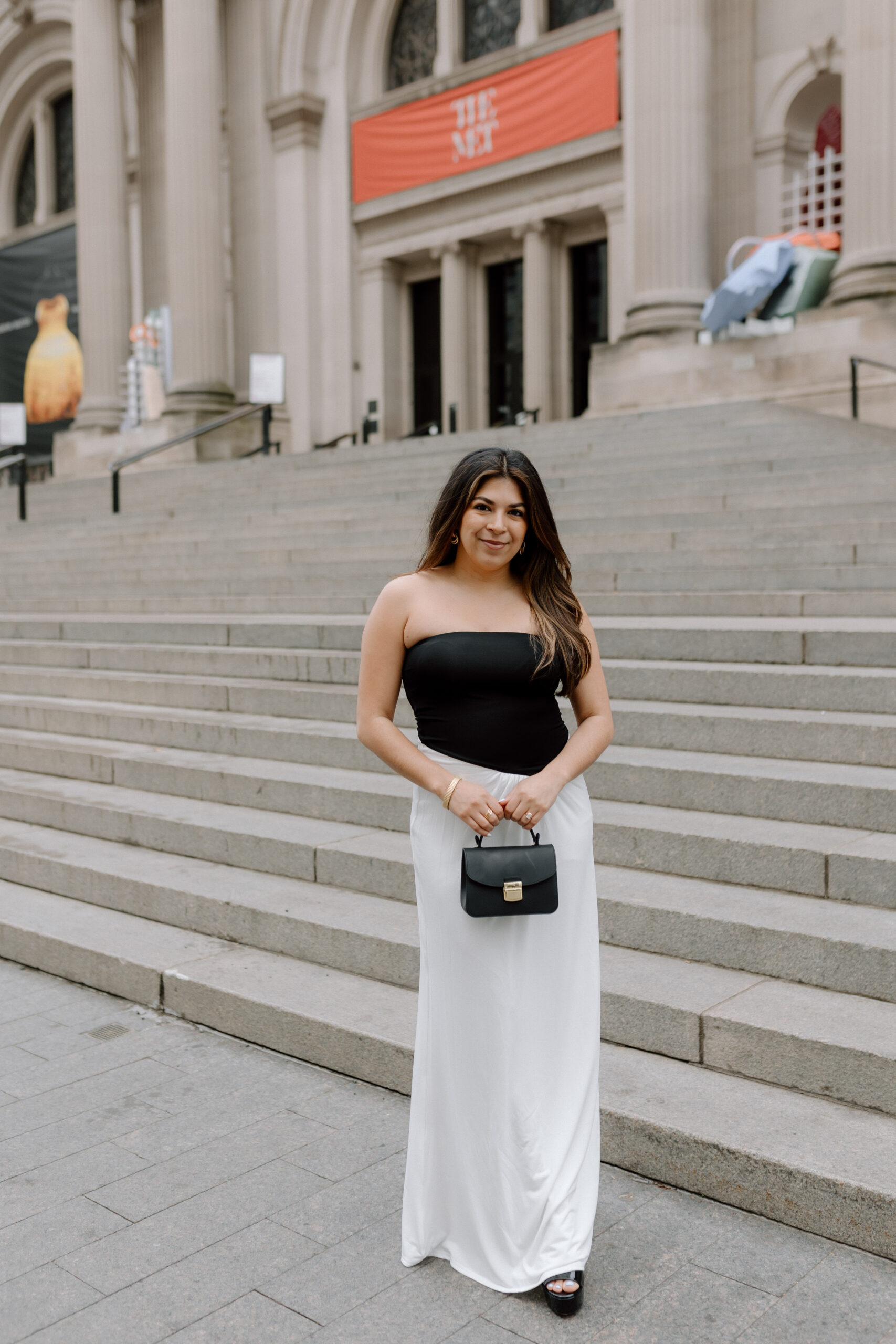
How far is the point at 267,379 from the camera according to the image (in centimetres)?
2017

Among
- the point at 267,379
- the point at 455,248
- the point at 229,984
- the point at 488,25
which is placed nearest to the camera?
the point at 229,984

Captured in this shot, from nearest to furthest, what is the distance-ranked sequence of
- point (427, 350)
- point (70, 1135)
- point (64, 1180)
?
point (64, 1180) < point (70, 1135) < point (427, 350)

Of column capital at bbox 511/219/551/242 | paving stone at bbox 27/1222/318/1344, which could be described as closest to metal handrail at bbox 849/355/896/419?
column capital at bbox 511/219/551/242

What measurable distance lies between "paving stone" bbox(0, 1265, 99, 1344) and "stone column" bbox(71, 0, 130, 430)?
2481 cm

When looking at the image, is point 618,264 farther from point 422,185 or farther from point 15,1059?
point 15,1059

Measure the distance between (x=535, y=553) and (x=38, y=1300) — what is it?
2.00 meters

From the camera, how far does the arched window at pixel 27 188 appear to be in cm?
3300

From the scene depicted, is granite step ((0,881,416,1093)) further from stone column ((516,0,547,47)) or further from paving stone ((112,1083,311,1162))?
stone column ((516,0,547,47))

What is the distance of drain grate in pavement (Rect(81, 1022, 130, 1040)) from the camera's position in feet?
14.5

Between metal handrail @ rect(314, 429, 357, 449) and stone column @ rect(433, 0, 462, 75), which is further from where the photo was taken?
stone column @ rect(433, 0, 462, 75)

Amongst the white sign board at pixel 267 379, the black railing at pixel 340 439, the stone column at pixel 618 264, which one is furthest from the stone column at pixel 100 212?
the stone column at pixel 618 264

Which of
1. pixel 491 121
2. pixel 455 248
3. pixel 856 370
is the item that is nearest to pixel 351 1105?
pixel 856 370

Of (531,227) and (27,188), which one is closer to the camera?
(531,227)

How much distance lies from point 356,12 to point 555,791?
2519 centimetres
